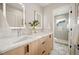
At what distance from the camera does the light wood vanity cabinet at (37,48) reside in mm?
1102

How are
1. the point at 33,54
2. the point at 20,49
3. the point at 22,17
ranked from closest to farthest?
the point at 20,49
the point at 33,54
the point at 22,17

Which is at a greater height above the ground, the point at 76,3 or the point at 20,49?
the point at 76,3

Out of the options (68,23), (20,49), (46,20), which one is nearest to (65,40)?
(68,23)

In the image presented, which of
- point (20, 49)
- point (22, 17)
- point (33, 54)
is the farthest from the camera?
point (22, 17)

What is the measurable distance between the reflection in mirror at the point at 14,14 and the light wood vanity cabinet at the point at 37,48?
14.0 inches

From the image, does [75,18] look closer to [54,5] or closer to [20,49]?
[54,5]

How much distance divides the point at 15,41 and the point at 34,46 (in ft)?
0.92

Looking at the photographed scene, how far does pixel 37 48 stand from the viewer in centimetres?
130

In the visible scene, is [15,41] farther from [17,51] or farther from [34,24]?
[34,24]

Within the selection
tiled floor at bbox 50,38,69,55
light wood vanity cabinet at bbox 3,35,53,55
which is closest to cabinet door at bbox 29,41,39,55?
light wood vanity cabinet at bbox 3,35,53,55

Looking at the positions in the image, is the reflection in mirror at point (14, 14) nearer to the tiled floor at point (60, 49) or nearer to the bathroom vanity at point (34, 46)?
the bathroom vanity at point (34, 46)

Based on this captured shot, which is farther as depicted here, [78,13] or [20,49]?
[78,13]
